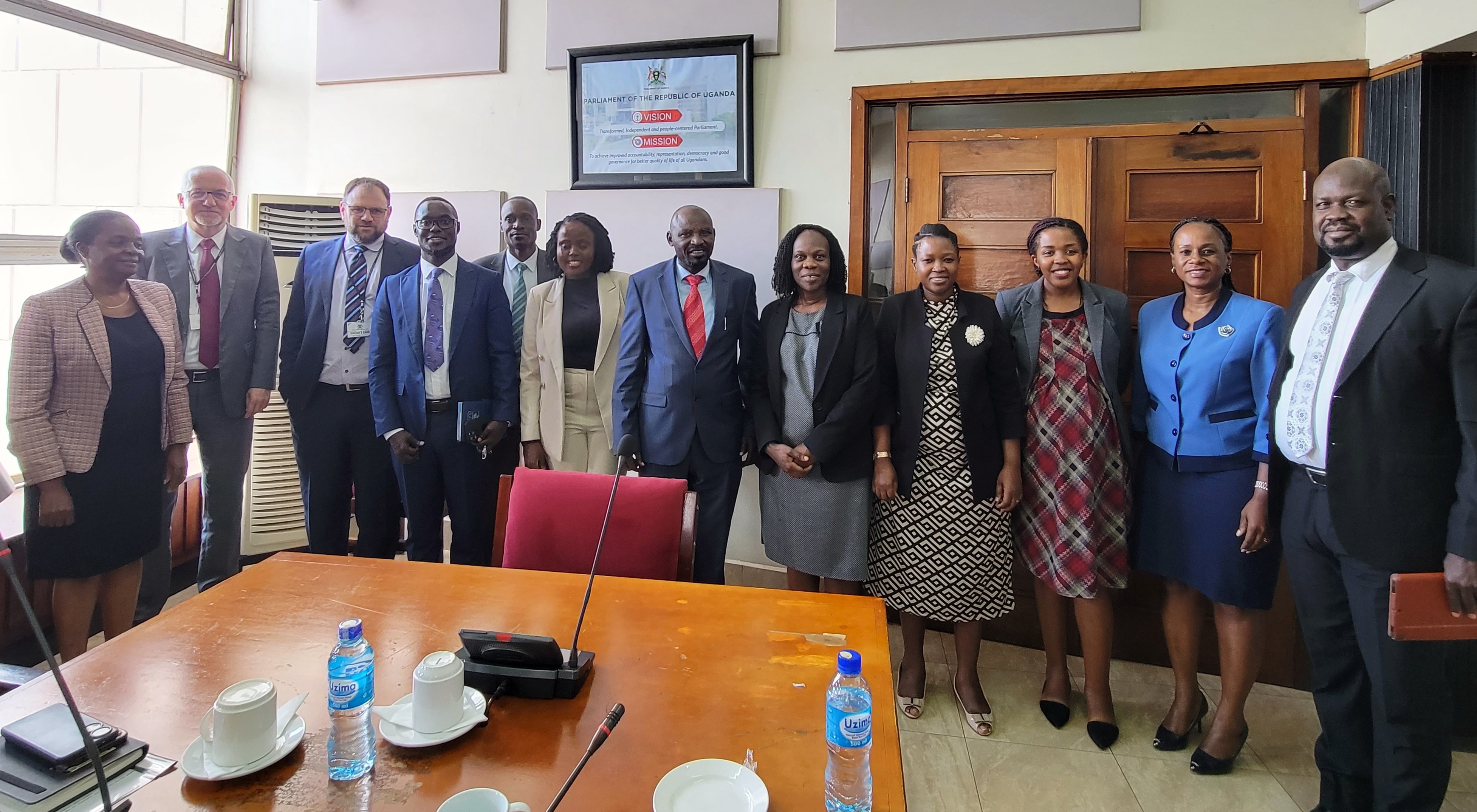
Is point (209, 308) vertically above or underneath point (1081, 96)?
underneath

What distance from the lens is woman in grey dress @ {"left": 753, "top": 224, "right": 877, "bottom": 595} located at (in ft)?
8.07

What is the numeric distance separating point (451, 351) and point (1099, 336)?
7.60 feet

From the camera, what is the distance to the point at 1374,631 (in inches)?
69.7

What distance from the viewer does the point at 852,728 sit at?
898 mm

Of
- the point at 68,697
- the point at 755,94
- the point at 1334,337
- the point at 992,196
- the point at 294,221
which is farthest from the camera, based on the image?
the point at 294,221

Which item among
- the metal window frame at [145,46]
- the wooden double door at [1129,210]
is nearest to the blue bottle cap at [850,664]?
the wooden double door at [1129,210]

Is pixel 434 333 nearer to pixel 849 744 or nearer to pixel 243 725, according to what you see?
pixel 243 725

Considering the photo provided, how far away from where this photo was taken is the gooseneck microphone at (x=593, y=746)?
819mm

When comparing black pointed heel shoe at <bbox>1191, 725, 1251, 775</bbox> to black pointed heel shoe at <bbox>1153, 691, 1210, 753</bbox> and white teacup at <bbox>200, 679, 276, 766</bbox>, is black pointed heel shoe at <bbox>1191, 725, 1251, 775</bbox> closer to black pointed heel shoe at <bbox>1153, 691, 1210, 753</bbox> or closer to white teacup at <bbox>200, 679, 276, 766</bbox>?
black pointed heel shoe at <bbox>1153, 691, 1210, 753</bbox>

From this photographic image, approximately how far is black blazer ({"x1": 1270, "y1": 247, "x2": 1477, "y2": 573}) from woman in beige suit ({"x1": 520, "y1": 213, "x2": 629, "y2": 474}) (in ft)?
7.45

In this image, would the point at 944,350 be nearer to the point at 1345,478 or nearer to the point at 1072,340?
the point at 1072,340

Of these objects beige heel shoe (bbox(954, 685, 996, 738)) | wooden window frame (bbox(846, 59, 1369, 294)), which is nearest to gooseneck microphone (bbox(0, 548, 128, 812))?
beige heel shoe (bbox(954, 685, 996, 738))

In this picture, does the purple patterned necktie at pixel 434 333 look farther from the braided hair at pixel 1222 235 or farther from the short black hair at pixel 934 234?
the braided hair at pixel 1222 235

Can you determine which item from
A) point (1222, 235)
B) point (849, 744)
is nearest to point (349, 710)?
point (849, 744)
